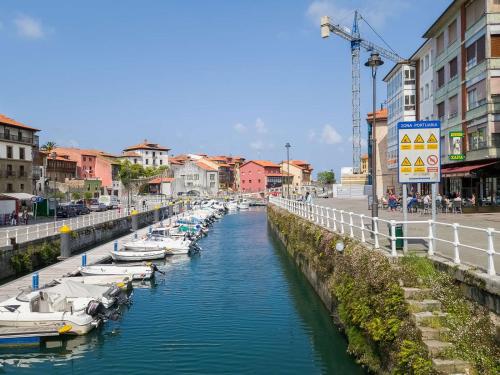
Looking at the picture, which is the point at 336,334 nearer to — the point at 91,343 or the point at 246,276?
the point at 91,343

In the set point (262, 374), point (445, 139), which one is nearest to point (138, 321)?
point (262, 374)

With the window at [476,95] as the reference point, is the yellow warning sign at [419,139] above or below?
below

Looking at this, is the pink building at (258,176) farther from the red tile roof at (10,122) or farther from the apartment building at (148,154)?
the red tile roof at (10,122)

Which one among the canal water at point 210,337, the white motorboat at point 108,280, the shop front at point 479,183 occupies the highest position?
the shop front at point 479,183

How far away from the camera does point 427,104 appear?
49.5 metres

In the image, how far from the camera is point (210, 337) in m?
17.5

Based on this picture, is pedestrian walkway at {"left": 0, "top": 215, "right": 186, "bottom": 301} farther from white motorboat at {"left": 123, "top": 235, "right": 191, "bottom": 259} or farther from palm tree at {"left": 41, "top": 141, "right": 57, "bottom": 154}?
palm tree at {"left": 41, "top": 141, "right": 57, "bottom": 154}

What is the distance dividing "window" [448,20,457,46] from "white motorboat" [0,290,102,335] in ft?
119

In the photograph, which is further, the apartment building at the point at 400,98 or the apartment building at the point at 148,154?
the apartment building at the point at 148,154

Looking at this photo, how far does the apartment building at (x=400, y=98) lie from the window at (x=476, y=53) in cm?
1489

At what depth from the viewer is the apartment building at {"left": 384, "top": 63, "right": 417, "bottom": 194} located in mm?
56094

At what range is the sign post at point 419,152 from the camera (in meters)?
16.6

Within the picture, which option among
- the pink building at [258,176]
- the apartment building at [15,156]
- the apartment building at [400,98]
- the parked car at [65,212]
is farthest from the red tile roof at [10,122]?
the pink building at [258,176]

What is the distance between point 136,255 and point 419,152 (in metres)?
23.8
